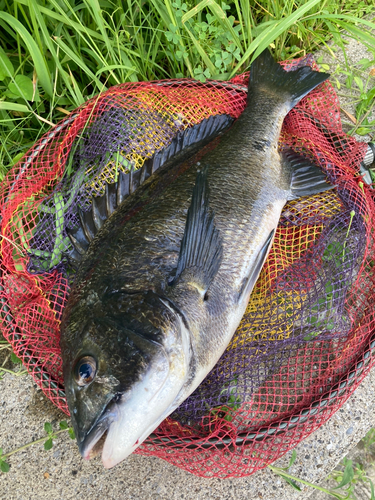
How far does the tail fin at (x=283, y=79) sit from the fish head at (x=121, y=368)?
1.91 meters

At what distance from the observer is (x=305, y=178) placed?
2.52 m

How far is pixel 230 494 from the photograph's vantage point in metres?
2.23

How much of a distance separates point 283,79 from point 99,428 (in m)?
2.64

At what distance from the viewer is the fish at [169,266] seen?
4.96ft

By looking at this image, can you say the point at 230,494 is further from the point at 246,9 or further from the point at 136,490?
the point at 246,9

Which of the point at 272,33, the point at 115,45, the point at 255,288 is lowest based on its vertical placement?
the point at 255,288

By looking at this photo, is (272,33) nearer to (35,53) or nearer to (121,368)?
(35,53)

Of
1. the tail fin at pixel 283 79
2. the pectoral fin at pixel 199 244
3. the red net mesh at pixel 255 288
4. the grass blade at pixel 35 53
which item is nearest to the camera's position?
the pectoral fin at pixel 199 244

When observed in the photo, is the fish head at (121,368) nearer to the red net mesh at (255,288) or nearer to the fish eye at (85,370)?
the fish eye at (85,370)

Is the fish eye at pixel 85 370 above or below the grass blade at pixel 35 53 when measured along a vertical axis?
below

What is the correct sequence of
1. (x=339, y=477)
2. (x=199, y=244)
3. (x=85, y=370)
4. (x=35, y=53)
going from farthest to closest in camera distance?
(x=35, y=53) < (x=339, y=477) < (x=199, y=244) < (x=85, y=370)

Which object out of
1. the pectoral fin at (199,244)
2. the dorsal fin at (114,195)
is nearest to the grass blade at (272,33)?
the dorsal fin at (114,195)

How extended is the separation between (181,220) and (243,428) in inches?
54.2

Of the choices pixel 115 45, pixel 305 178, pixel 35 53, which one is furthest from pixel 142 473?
pixel 115 45
